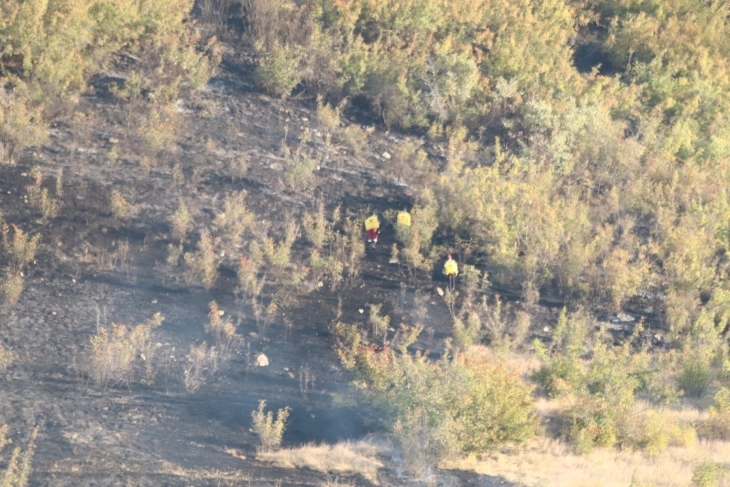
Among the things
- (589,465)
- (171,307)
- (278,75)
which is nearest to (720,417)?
(589,465)

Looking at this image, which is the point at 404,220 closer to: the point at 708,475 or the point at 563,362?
the point at 563,362

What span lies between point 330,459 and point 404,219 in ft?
19.4

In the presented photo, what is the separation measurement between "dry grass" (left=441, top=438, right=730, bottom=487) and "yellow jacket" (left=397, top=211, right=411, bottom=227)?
194 inches

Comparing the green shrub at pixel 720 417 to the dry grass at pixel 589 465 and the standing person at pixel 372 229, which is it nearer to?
the dry grass at pixel 589 465

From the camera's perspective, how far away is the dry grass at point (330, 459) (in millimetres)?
11016

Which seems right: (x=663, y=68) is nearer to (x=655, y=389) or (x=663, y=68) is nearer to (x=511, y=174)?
(x=511, y=174)

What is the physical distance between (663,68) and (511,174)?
6.73 metres

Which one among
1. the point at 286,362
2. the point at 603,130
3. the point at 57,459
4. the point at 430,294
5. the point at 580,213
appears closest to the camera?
the point at 57,459

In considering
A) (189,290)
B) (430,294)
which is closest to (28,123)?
(189,290)

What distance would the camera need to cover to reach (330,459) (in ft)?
36.6

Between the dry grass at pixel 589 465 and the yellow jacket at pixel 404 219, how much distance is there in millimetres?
4934

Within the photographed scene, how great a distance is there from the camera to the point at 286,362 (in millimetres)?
13117

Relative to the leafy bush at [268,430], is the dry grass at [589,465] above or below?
below

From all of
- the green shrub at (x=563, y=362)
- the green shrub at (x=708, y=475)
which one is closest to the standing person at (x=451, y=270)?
the green shrub at (x=563, y=362)
